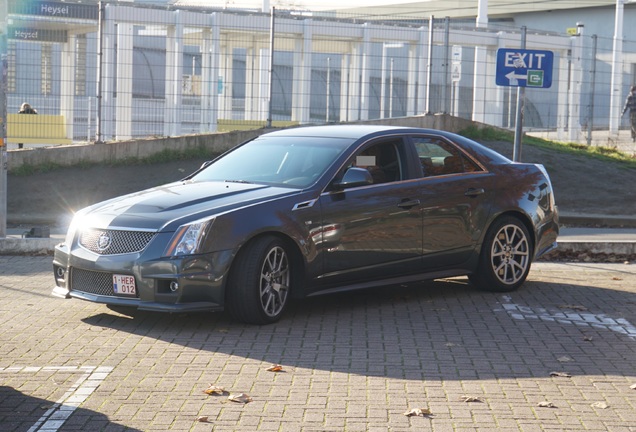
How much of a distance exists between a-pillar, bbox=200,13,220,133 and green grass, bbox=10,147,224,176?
482 mm

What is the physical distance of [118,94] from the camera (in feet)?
62.5

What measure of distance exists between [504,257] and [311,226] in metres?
2.39

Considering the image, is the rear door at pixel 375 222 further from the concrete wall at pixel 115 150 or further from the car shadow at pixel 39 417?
the concrete wall at pixel 115 150

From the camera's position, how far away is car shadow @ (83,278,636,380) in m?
7.29

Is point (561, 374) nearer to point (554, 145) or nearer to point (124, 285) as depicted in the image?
point (124, 285)

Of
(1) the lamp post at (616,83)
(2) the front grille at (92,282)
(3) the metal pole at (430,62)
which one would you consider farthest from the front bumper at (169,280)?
(1) the lamp post at (616,83)

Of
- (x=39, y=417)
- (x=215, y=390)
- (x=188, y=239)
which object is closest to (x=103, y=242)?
(x=188, y=239)

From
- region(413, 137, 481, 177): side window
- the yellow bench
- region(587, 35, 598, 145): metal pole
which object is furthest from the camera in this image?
region(587, 35, 598, 145): metal pole

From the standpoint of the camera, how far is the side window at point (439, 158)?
9.96 metres

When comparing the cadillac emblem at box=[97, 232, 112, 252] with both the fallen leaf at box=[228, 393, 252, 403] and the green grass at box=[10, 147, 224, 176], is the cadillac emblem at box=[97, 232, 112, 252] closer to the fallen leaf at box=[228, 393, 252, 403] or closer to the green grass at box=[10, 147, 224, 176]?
the fallen leaf at box=[228, 393, 252, 403]

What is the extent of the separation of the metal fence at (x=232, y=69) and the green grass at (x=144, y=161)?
459mm

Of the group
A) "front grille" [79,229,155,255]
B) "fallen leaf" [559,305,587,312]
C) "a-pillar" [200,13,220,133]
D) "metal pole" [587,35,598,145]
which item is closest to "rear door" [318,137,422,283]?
"fallen leaf" [559,305,587,312]

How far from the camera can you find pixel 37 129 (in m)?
21.3

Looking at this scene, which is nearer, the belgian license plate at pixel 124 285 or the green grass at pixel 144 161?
the belgian license plate at pixel 124 285
